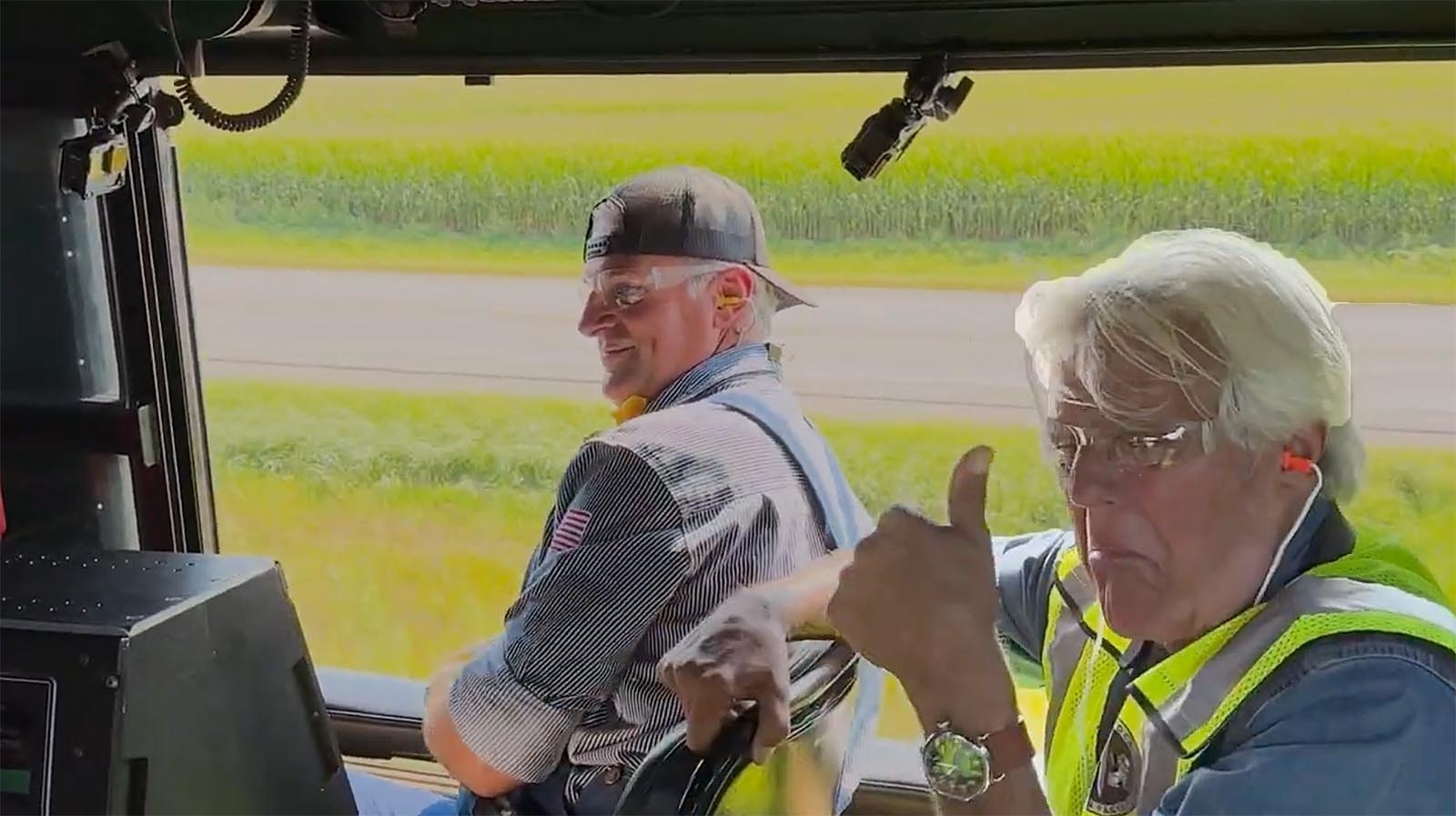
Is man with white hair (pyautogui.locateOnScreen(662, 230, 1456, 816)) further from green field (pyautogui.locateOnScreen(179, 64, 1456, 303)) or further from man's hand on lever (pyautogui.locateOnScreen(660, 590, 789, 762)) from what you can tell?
green field (pyautogui.locateOnScreen(179, 64, 1456, 303))

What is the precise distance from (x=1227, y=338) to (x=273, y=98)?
1.56 m

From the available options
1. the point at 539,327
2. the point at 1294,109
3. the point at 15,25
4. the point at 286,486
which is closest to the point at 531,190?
the point at 539,327

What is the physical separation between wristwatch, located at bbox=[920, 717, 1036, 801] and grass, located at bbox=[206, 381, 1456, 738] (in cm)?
103

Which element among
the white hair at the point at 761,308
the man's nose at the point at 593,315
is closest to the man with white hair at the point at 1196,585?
the white hair at the point at 761,308

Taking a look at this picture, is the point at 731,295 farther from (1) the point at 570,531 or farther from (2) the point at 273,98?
(2) the point at 273,98

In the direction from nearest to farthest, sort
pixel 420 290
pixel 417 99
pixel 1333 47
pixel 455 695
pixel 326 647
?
pixel 1333 47 → pixel 455 695 → pixel 417 99 → pixel 420 290 → pixel 326 647

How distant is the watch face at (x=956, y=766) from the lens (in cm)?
138

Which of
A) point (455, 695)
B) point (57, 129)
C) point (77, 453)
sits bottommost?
point (455, 695)

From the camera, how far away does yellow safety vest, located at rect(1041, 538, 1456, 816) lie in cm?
127

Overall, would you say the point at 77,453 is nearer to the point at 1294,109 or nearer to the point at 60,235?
the point at 60,235

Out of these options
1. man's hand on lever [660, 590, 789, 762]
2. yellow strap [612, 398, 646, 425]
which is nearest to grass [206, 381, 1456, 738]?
yellow strap [612, 398, 646, 425]

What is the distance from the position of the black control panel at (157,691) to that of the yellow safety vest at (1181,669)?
1.07 m

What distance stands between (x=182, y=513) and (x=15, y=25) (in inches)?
35.1

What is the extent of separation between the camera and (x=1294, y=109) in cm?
182
